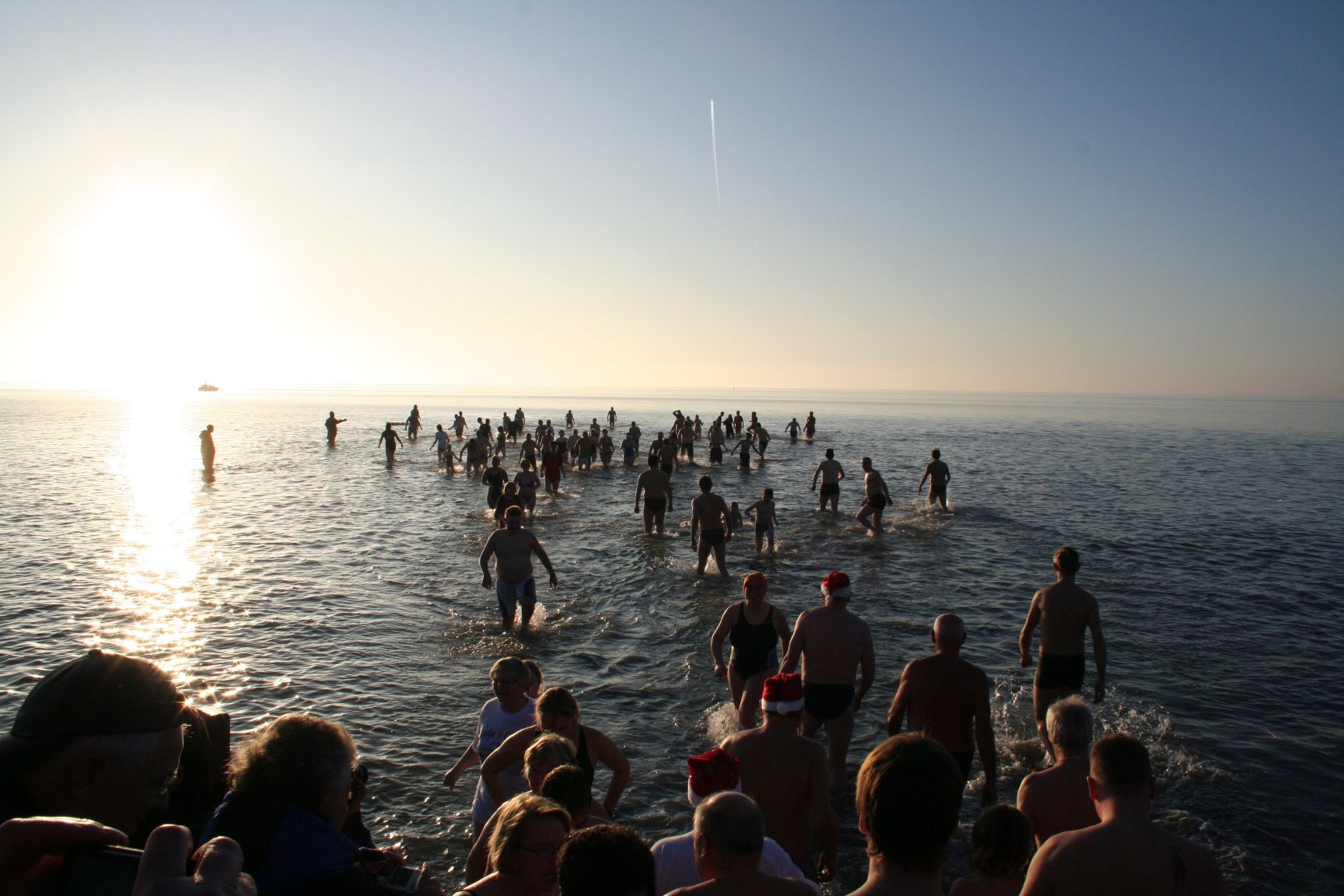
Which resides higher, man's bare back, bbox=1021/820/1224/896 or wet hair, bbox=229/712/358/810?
wet hair, bbox=229/712/358/810

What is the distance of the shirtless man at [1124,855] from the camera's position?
2.96 metres

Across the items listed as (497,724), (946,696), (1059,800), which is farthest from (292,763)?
(946,696)

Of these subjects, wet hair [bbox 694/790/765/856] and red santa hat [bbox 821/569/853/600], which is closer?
wet hair [bbox 694/790/765/856]

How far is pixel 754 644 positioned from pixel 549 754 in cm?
331

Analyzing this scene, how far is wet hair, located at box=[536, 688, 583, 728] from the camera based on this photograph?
4.00 meters

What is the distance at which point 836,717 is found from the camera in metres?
6.14

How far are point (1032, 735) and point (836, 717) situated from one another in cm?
285

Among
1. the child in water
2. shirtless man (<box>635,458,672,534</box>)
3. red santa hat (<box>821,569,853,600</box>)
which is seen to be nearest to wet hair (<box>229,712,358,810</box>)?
red santa hat (<box>821,569,853,600</box>)

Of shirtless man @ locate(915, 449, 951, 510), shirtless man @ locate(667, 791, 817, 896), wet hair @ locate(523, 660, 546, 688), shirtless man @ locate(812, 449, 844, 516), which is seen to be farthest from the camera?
shirtless man @ locate(915, 449, 951, 510)

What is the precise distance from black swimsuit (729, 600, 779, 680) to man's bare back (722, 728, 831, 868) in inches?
90.4

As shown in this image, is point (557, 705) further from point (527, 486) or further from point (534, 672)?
point (527, 486)

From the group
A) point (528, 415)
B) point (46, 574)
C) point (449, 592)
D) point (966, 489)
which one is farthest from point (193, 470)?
point (528, 415)

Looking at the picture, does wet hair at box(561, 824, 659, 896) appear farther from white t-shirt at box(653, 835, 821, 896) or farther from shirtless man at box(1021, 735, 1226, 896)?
shirtless man at box(1021, 735, 1226, 896)

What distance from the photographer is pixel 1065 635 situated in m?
6.92
